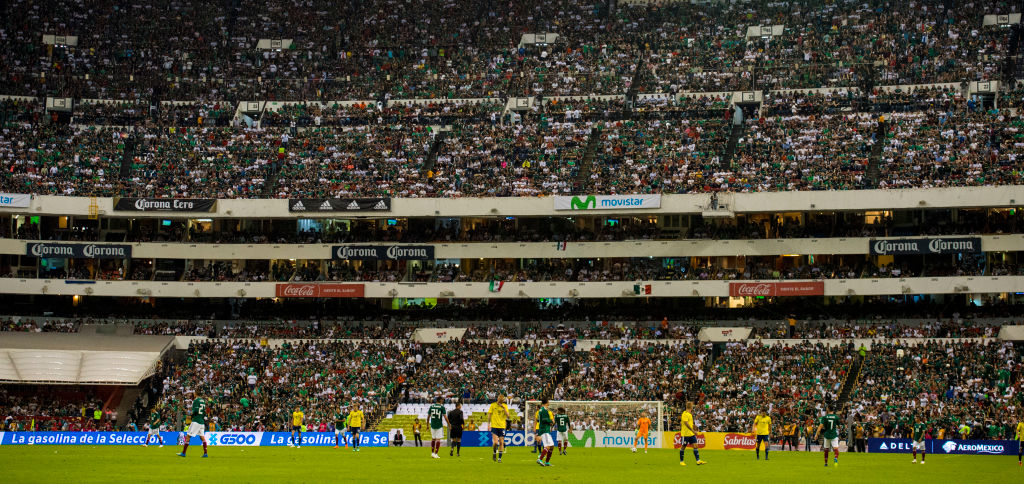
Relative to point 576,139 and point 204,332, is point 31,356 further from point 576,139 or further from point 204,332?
point 576,139

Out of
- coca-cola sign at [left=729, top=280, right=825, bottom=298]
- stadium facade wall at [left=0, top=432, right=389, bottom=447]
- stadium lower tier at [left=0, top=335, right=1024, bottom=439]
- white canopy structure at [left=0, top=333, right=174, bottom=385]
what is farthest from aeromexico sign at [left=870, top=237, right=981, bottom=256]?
white canopy structure at [left=0, top=333, right=174, bottom=385]

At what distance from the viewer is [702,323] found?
67250mm

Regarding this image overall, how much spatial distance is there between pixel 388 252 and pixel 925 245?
100.0 ft

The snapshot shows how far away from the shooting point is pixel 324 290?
6969 centimetres

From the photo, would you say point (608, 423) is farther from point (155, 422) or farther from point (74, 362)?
point (74, 362)

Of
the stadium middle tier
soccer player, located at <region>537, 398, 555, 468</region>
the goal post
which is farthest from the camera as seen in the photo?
the stadium middle tier

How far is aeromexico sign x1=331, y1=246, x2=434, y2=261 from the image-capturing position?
69.6 meters

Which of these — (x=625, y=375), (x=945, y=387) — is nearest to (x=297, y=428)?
(x=625, y=375)

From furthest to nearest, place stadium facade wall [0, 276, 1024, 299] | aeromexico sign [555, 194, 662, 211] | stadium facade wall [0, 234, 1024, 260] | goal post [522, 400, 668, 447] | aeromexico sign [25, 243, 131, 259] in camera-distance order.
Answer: aeromexico sign [25, 243, 131, 259], aeromexico sign [555, 194, 662, 211], stadium facade wall [0, 234, 1024, 260], stadium facade wall [0, 276, 1024, 299], goal post [522, 400, 668, 447]

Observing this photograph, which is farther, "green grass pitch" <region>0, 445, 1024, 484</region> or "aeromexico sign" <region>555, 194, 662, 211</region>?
"aeromexico sign" <region>555, 194, 662, 211</region>

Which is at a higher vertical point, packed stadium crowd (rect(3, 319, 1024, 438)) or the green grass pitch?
packed stadium crowd (rect(3, 319, 1024, 438))

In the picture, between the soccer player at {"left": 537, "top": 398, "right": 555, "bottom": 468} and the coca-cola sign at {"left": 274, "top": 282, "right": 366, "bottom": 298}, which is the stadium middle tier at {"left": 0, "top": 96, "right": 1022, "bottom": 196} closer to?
the coca-cola sign at {"left": 274, "top": 282, "right": 366, "bottom": 298}

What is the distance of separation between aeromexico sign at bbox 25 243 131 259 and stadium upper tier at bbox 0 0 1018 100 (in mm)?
16051

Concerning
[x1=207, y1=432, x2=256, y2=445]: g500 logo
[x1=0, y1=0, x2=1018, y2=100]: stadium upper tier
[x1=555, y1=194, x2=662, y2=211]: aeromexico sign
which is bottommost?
[x1=207, y1=432, x2=256, y2=445]: g500 logo
